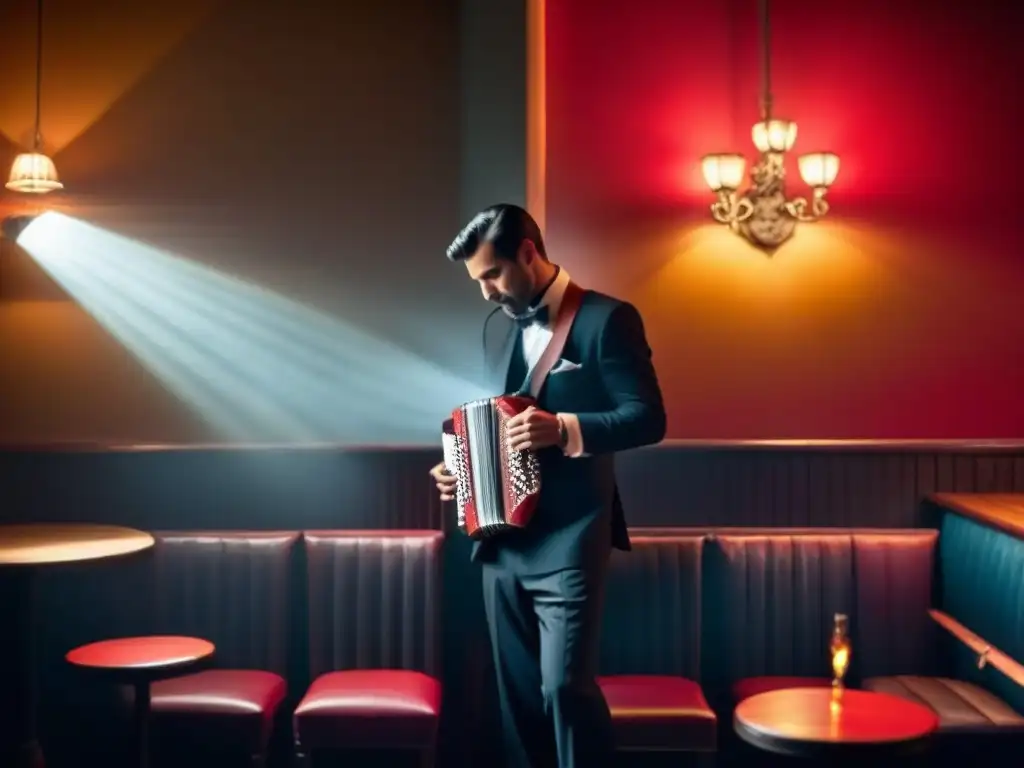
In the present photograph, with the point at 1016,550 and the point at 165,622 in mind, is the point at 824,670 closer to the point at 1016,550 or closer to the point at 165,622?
the point at 1016,550

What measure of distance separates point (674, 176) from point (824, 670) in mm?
1867

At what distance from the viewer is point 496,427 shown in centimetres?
318

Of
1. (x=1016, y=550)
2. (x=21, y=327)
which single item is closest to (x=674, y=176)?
(x=1016, y=550)

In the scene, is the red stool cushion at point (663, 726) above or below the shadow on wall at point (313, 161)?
below

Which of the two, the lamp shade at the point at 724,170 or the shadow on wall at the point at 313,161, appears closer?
the lamp shade at the point at 724,170

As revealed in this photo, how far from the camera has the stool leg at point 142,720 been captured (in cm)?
367

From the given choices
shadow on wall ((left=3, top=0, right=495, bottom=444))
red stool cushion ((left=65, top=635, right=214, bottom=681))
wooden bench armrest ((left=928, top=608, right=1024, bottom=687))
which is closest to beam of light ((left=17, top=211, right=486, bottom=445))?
shadow on wall ((left=3, top=0, right=495, bottom=444))

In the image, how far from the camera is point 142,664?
366 centimetres

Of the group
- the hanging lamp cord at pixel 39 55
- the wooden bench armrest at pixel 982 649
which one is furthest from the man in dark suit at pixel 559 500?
the hanging lamp cord at pixel 39 55

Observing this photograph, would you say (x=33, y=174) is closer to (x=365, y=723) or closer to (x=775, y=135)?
(x=365, y=723)

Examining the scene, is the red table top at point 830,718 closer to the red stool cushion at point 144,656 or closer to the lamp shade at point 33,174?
the red stool cushion at point 144,656

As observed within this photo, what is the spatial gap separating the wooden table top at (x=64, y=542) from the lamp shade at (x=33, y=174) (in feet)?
5.18

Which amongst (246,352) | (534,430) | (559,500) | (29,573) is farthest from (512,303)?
(246,352)

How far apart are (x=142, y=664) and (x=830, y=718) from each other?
1934 millimetres
